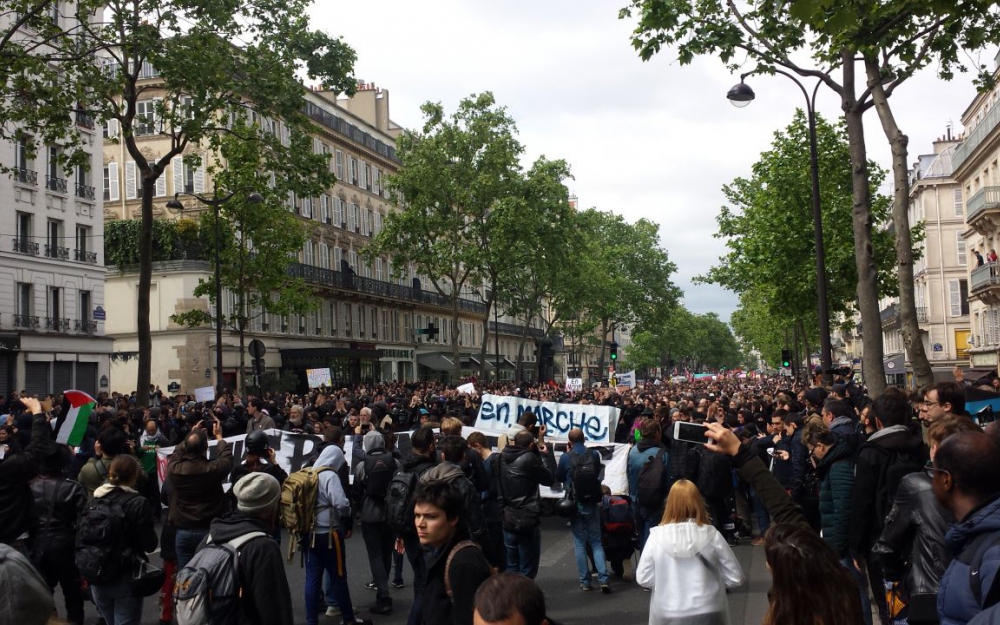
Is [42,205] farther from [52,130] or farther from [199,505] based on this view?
[199,505]

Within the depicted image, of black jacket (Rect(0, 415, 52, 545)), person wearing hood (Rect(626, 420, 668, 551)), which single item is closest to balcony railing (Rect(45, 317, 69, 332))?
person wearing hood (Rect(626, 420, 668, 551))

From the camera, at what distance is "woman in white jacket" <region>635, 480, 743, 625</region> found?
5.36 m

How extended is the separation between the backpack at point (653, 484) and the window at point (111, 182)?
139 feet

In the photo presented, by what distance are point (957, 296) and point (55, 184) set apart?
5066cm

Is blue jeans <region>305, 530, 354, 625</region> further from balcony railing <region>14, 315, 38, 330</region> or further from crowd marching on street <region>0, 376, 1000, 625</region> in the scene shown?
balcony railing <region>14, 315, 38, 330</region>

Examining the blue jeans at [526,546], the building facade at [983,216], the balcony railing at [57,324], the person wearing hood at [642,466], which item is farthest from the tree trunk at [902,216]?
the balcony railing at [57,324]

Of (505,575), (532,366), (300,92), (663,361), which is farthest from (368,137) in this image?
(663,361)

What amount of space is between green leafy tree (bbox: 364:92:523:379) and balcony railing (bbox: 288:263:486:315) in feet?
10.9

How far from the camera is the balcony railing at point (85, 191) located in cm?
3899

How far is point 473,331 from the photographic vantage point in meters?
77.5

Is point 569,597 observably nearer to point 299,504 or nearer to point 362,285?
point 299,504

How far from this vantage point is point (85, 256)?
3934 cm

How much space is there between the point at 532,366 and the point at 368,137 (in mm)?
30817

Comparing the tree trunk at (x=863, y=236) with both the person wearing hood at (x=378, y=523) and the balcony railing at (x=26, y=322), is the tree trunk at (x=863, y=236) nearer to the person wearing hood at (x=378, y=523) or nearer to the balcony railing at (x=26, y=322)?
the person wearing hood at (x=378, y=523)
